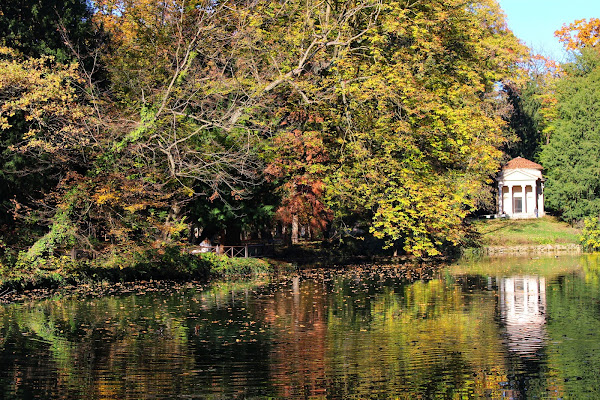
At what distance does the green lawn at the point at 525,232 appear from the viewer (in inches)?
2169

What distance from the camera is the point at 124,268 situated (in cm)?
3039

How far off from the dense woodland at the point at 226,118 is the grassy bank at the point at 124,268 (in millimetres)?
489

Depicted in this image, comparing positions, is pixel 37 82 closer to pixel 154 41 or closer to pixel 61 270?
pixel 61 270

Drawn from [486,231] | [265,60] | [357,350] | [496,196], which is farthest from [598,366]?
[496,196]

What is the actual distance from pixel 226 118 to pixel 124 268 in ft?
23.7

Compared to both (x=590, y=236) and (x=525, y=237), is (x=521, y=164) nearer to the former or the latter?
(x=525, y=237)

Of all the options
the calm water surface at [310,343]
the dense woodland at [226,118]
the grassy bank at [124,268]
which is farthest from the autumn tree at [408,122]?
the grassy bank at [124,268]

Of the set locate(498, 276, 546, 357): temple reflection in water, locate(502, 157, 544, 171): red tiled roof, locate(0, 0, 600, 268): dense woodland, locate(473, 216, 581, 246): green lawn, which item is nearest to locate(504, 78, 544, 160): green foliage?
locate(502, 157, 544, 171): red tiled roof

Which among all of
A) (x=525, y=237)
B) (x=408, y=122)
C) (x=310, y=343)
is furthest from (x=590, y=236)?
(x=310, y=343)

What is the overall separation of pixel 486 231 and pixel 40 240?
132 ft

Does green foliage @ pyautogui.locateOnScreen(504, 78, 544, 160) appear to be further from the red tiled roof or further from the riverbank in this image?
the riverbank

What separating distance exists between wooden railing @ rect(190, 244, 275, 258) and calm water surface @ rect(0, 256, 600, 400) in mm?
11114

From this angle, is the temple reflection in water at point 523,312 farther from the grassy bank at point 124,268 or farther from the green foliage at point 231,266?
the grassy bank at point 124,268

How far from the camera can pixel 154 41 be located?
1355 inches
